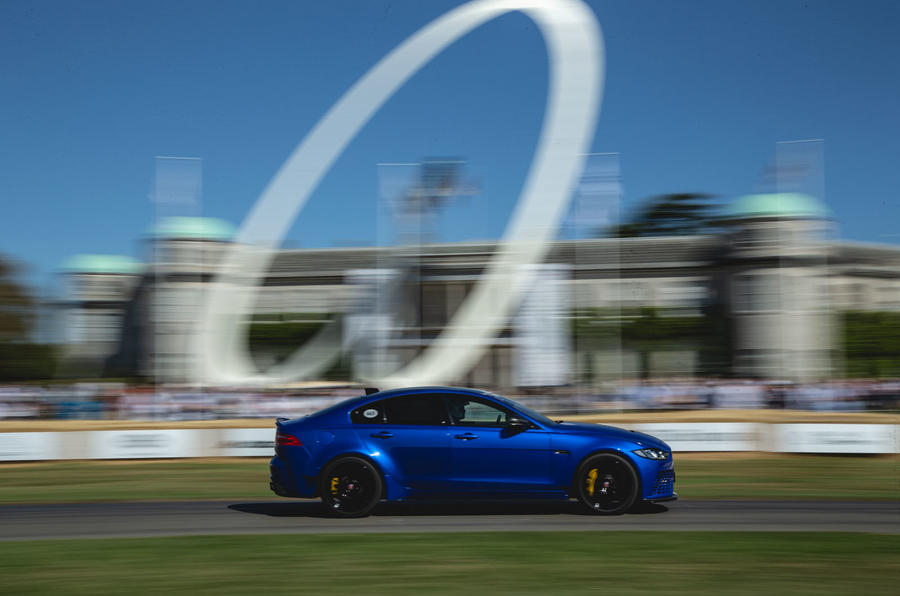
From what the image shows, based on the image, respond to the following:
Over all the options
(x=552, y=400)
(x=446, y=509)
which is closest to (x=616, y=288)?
(x=552, y=400)

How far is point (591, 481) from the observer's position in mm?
9539

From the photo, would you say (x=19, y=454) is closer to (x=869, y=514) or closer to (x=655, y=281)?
(x=869, y=514)

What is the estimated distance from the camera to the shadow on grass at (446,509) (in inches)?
395

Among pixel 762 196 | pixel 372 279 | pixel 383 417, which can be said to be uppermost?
pixel 762 196

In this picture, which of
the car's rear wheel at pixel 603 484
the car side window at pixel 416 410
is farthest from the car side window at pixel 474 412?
the car's rear wheel at pixel 603 484

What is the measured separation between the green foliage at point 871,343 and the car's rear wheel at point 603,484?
4432 cm

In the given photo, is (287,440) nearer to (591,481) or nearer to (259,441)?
(591,481)

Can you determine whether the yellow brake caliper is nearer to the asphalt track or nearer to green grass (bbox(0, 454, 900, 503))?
the asphalt track

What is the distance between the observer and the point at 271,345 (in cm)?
6019

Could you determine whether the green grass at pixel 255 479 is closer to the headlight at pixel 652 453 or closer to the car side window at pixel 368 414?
the headlight at pixel 652 453

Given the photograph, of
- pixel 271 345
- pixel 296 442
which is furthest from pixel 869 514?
pixel 271 345

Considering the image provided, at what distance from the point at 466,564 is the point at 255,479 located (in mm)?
8019

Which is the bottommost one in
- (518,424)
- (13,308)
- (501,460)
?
(501,460)

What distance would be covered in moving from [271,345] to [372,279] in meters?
17.0
